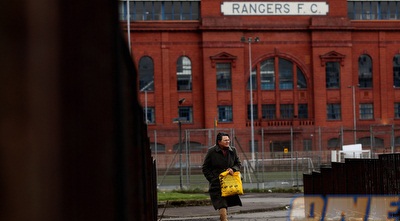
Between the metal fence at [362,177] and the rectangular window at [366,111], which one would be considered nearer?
the metal fence at [362,177]

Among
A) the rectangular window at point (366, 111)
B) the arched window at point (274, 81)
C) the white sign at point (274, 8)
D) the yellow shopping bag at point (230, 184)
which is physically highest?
the white sign at point (274, 8)

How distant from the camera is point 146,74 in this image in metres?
69.7

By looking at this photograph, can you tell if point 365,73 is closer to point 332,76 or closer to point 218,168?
point 332,76

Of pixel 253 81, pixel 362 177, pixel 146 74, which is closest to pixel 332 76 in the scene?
pixel 253 81

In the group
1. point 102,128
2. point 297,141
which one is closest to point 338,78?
point 297,141

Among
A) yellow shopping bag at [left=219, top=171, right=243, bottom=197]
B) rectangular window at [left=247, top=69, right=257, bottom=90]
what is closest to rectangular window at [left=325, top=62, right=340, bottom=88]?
rectangular window at [left=247, top=69, right=257, bottom=90]

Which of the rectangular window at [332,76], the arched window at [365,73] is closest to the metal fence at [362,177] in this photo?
the rectangular window at [332,76]

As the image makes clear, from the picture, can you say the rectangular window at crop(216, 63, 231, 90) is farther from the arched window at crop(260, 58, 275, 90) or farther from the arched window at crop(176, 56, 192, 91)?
the arched window at crop(260, 58, 275, 90)

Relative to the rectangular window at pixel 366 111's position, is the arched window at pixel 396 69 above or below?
above

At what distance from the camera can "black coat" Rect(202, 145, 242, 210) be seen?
38.8 ft

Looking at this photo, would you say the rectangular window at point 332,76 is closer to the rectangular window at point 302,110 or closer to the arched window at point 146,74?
the rectangular window at point 302,110

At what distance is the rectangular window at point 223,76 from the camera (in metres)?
69.4

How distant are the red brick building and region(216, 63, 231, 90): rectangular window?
0.29ft

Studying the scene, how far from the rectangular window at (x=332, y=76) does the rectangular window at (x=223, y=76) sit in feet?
28.8
